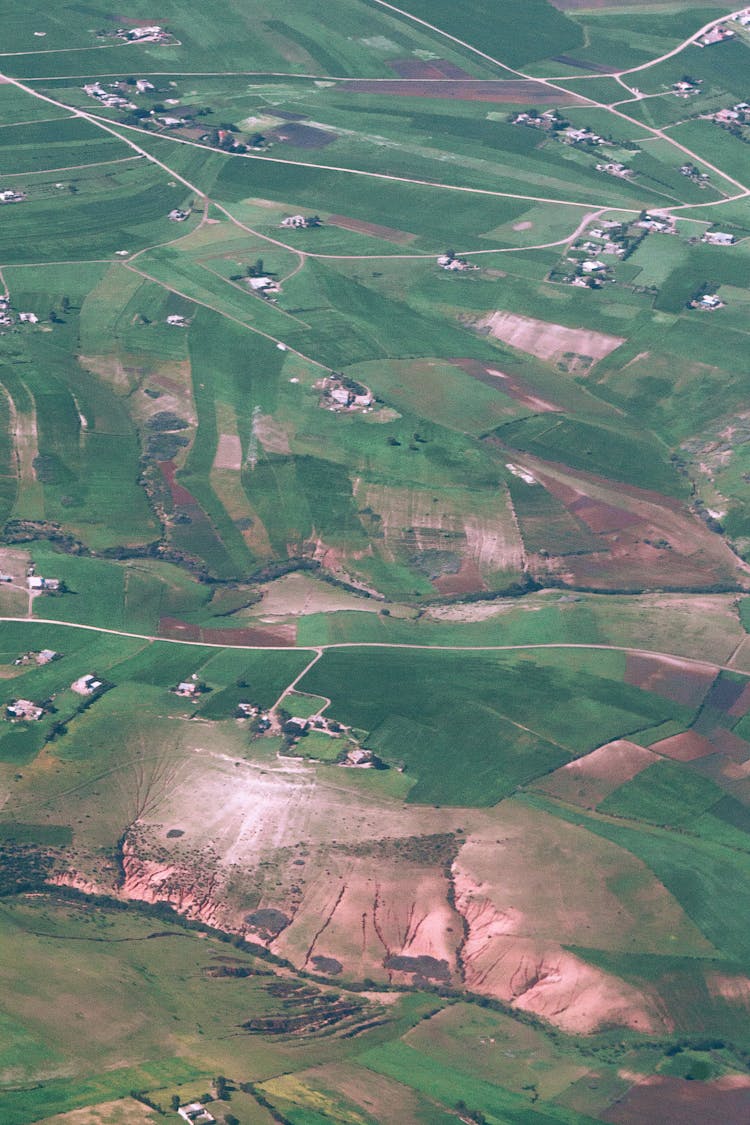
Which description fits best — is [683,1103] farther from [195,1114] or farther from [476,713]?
[476,713]

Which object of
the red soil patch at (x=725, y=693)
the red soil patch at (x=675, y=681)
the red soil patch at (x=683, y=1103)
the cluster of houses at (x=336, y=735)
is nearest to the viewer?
the red soil patch at (x=683, y=1103)

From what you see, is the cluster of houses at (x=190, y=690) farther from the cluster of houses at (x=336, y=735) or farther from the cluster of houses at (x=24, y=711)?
the cluster of houses at (x=24, y=711)

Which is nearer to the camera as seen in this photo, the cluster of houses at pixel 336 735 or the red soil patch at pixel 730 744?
the cluster of houses at pixel 336 735

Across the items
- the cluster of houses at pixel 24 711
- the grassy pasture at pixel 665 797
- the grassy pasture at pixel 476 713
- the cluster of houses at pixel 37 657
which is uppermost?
the grassy pasture at pixel 665 797

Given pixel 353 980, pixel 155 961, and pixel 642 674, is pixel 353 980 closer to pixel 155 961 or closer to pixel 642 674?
pixel 155 961

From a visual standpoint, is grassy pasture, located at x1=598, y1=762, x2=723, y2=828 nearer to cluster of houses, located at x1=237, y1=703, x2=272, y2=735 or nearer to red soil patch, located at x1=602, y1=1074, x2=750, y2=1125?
red soil patch, located at x1=602, y1=1074, x2=750, y2=1125

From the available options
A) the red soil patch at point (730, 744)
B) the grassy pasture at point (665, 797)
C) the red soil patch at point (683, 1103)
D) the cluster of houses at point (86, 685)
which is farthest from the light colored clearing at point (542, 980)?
the cluster of houses at point (86, 685)
